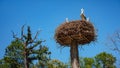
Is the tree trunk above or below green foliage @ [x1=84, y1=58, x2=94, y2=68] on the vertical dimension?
below

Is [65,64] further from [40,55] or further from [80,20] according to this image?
[80,20]

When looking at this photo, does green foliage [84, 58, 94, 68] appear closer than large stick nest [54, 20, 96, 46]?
No

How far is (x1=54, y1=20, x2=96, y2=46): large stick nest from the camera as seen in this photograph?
49.0 feet

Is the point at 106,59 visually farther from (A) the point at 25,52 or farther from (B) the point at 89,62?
(A) the point at 25,52

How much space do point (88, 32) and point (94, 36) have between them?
618 millimetres

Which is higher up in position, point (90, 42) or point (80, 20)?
point (80, 20)

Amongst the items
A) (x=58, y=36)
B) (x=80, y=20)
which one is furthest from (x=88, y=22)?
(x=58, y=36)

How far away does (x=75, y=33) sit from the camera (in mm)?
14906

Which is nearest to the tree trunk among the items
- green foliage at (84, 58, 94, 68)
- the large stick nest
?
the large stick nest

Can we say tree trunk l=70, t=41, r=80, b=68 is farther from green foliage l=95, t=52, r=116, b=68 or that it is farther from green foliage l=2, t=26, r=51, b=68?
green foliage l=95, t=52, r=116, b=68

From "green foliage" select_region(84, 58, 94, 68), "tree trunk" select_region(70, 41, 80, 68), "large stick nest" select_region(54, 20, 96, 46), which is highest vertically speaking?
"green foliage" select_region(84, 58, 94, 68)

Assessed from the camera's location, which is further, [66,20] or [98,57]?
[98,57]

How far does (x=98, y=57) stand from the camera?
165ft

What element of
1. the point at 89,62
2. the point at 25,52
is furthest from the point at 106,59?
the point at 25,52
